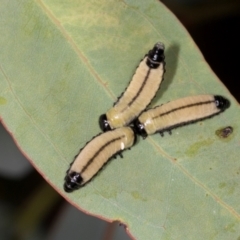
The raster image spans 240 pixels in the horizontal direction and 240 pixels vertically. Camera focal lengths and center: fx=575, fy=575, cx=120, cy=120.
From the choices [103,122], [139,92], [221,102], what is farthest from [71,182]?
[221,102]

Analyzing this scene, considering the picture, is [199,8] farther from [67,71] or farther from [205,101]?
[67,71]

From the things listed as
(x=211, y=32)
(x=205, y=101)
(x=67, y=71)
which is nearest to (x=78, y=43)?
(x=67, y=71)

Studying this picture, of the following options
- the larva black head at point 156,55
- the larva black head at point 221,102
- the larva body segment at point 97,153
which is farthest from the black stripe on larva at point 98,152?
the larva black head at point 221,102

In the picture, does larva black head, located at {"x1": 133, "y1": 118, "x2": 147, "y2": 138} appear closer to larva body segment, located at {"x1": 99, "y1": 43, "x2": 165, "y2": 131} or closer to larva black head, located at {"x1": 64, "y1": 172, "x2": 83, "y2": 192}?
larva body segment, located at {"x1": 99, "y1": 43, "x2": 165, "y2": 131}

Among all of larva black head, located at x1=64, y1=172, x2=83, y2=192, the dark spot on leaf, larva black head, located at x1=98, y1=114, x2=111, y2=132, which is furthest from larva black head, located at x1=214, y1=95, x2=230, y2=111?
larva black head, located at x1=64, y1=172, x2=83, y2=192

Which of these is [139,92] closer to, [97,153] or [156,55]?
[156,55]
